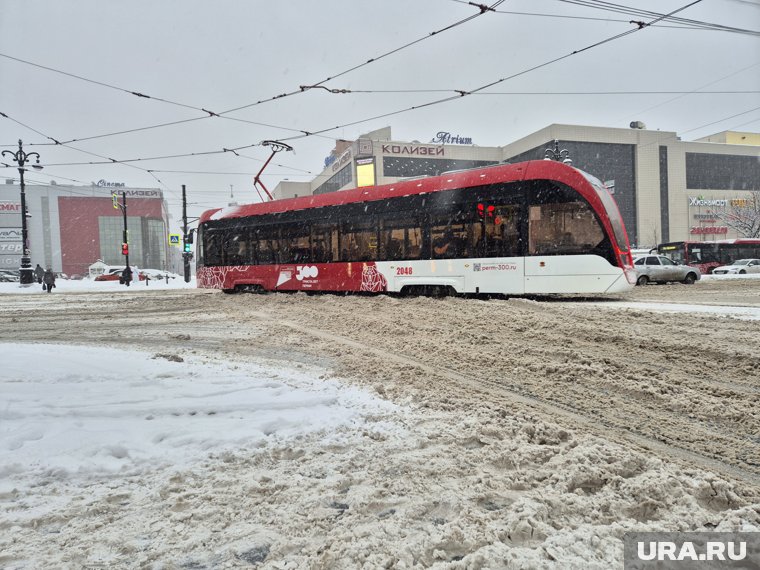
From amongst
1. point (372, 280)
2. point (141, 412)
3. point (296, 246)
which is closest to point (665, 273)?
point (372, 280)

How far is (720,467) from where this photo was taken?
2.65 metres

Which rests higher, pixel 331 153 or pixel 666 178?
pixel 331 153

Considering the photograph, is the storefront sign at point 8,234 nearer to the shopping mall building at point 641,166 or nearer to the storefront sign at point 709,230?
the shopping mall building at point 641,166

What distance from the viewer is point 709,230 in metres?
65.4

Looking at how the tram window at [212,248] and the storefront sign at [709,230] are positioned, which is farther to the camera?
the storefront sign at [709,230]

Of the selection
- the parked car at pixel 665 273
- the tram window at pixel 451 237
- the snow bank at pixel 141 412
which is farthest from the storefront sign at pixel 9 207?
the snow bank at pixel 141 412

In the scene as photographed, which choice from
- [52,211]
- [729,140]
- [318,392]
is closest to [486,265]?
[318,392]

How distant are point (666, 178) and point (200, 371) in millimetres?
75431

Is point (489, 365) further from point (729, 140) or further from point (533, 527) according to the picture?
point (729, 140)

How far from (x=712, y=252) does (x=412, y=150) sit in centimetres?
4206

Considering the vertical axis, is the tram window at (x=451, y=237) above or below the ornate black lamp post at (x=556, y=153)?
below

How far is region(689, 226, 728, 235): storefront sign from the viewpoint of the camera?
2562 inches

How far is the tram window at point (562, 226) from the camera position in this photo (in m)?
10.9

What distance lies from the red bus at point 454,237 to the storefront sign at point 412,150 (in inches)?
A: 2026
